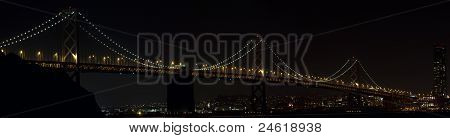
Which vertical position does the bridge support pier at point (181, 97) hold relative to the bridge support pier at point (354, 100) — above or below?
above

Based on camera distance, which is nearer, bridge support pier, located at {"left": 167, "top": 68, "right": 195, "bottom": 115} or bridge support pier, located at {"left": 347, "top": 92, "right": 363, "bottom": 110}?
bridge support pier, located at {"left": 167, "top": 68, "right": 195, "bottom": 115}

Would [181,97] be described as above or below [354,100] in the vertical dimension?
above

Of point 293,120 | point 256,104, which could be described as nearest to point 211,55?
point 256,104

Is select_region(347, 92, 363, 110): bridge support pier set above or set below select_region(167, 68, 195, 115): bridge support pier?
below

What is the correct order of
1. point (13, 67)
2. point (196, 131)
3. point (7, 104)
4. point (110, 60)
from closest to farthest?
point (196, 131)
point (7, 104)
point (13, 67)
point (110, 60)

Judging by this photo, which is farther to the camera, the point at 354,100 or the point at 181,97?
the point at 354,100

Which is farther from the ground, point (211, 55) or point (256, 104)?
point (211, 55)

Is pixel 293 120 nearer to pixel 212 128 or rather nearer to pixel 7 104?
pixel 212 128

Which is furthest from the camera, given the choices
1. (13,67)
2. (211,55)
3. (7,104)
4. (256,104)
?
(256,104)

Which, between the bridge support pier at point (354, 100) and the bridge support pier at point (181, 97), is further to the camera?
the bridge support pier at point (354, 100)

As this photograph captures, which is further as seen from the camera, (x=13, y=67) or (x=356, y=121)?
(x=13, y=67)
